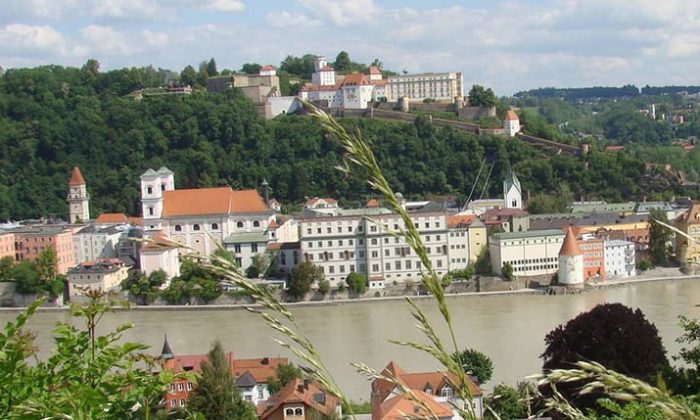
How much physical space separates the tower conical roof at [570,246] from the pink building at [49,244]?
758 cm

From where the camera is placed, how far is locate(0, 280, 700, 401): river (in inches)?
352

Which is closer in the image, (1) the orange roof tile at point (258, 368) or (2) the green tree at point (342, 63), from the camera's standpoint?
(1) the orange roof tile at point (258, 368)

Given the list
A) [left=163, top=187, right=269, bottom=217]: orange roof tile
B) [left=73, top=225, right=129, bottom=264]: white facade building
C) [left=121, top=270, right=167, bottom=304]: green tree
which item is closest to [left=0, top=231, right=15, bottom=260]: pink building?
[left=73, top=225, right=129, bottom=264]: white facade building

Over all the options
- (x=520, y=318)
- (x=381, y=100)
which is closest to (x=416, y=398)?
(x=520, y=318)

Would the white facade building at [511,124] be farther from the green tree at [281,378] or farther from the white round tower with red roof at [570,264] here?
the green tree at [281,378]

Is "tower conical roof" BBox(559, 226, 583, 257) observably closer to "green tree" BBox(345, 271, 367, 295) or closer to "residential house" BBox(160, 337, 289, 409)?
"green tree" BBox(345, 271, 367, 295)

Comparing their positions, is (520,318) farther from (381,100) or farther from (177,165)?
(381,100)

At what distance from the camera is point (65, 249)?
1633 cm

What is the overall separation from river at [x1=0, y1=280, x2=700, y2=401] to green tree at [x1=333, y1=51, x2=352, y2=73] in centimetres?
1830

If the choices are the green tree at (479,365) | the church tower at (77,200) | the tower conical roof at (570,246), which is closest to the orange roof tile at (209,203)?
the church tower at (77,200)

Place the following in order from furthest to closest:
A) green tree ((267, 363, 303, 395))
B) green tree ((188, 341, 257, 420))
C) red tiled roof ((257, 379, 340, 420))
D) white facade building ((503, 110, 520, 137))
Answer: white facade building ((503, 110, 520, 137)) < green tree ((267, 363, 303, 395)) < red tiled roof ((257, 379, 340, 420)) < green tree ((188, 341, 257, 420))

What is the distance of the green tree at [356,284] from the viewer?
14.2 metres

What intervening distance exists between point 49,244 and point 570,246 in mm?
8059

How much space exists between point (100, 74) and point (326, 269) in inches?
635
